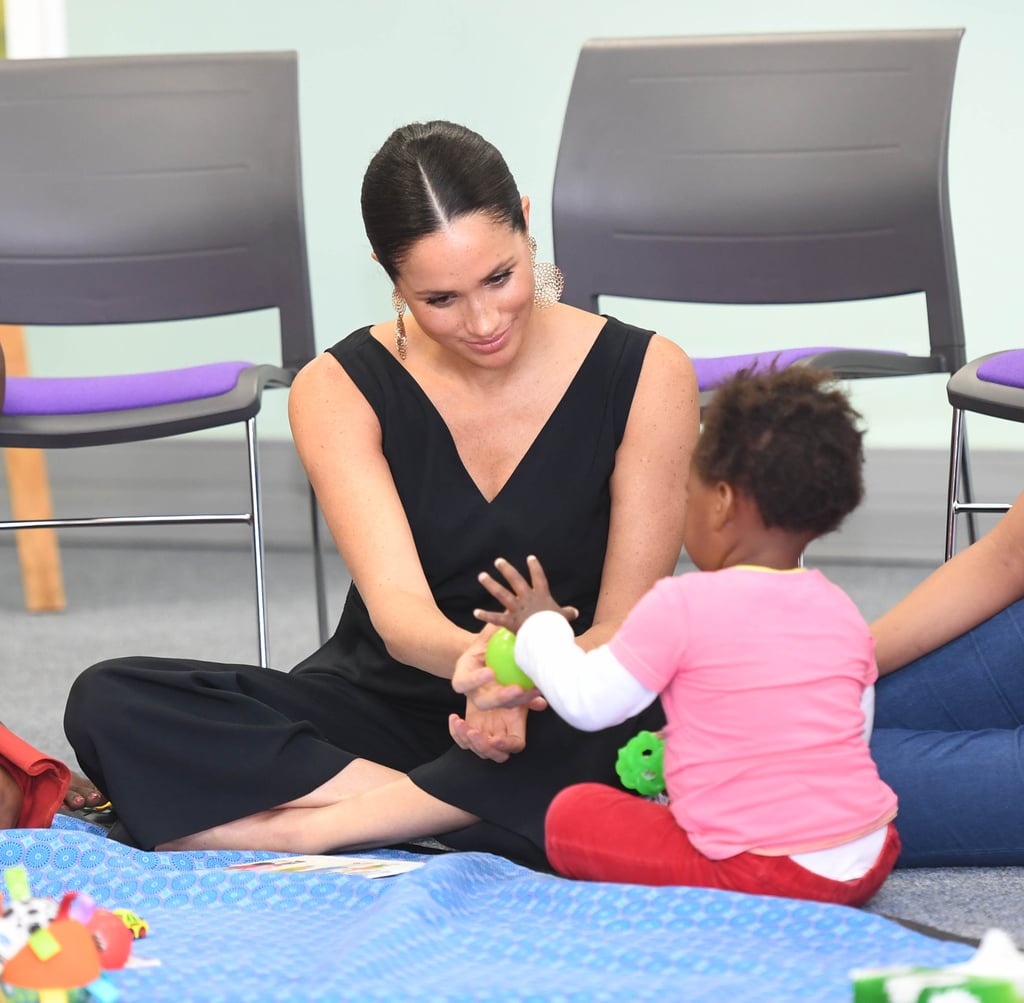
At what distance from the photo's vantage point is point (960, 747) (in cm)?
157

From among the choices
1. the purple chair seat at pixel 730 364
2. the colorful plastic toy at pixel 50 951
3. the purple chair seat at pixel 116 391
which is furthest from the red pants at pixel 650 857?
the purple chair seat at pixel 116 391

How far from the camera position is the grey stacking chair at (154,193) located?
252 cm

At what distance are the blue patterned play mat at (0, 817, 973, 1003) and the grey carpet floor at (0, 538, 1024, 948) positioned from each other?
0.81m

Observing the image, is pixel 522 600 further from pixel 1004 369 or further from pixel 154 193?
pixel 154 193

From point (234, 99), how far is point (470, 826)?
1.47 m

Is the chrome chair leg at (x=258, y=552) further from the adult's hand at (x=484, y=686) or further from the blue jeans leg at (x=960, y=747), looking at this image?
the blue jeans leg at (x=960, y=747)

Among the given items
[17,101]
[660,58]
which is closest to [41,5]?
[17,101]

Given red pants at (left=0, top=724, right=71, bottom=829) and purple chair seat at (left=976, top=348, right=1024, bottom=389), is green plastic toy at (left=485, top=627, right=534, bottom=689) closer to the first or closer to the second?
red pants at (left=0, top=724, right=71, bottom=829)

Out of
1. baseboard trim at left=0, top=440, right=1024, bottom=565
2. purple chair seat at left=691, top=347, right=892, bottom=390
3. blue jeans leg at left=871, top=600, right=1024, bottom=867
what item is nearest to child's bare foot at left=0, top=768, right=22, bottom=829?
blue jeans leg at left=871, top=600, right=1024, bottom=867

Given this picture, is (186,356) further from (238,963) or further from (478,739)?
(238,963)

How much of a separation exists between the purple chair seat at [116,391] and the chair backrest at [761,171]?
2.05 ft

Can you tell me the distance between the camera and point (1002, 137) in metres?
3.08

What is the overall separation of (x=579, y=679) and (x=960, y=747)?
506mm

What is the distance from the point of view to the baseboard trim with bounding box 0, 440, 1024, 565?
3246 millimetres
